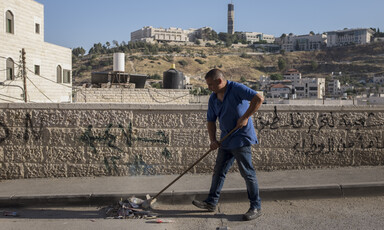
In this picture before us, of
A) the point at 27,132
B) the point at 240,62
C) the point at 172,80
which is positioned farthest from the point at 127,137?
the point at 240,62

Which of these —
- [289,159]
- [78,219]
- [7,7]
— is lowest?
[78,219]

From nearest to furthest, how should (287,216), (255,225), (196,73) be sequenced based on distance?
(255,225) < (287,216) < (196,73)

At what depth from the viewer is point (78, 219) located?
4.76m

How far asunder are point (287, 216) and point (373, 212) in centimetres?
108

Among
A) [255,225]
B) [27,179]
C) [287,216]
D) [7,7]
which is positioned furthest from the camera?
[7,7]

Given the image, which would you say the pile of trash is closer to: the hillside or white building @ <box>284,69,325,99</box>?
the hillside

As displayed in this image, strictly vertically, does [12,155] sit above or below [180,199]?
above

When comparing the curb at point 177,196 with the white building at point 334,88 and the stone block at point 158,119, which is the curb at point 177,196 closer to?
the stone block at point 158,119

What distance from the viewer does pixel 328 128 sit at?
6723 mm

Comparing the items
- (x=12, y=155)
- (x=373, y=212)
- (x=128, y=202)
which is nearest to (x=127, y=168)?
(x=128, y=202)

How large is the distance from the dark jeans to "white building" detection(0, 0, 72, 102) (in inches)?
Answer: 842

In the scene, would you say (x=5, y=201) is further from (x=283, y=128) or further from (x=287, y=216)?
(x=283, y=128)

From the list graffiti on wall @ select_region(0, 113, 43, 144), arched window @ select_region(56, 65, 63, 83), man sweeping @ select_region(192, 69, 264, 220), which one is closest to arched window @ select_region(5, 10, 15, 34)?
arched window @ select_region(56, 65, 63, 83)

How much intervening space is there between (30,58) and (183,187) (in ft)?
84.5
